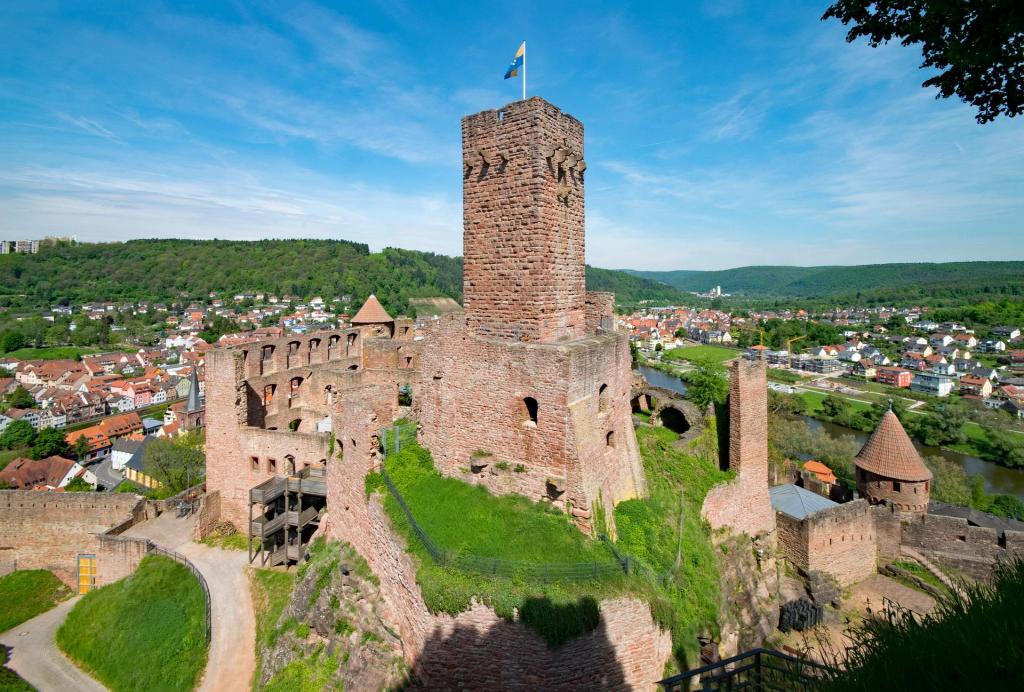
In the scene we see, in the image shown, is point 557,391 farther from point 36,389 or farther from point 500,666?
point 36,389

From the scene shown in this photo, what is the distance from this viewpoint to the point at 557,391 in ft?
33.3

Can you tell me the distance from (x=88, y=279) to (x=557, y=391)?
23164cm

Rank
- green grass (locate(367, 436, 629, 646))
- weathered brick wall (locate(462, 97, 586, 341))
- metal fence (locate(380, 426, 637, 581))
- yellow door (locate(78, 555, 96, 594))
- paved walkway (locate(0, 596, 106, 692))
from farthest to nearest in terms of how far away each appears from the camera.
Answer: yellow door (locate(78, 555, 96, 594))
paved walkway (locate(0, 596, 106, 692))
weathered brick wall (locate(462, 97, 586, 341))
metal fence (locate(380, 426, 637, 581))
green grass (locate(367, 436, 629, 646))

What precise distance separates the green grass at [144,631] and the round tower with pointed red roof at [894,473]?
2587cm

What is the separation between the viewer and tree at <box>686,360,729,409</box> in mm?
20969

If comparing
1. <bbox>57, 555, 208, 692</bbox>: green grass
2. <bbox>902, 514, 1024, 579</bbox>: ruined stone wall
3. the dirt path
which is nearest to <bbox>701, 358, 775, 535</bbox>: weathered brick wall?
<bbox>902, 514, 1024, 579</bbox>: ruined stone wall

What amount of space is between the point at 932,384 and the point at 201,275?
699 feet

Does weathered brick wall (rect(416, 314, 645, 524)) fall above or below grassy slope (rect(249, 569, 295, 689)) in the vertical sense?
above

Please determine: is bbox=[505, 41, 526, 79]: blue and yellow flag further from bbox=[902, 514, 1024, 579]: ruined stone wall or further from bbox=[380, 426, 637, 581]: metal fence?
bbox=[902, 514, 1024, 579]: ruined stone wall

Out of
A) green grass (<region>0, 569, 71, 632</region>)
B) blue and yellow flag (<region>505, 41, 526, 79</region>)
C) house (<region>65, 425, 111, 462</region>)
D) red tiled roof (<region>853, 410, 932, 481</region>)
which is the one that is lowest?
house (<region>65, 425, 111, 462</region>)

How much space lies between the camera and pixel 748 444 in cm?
1633

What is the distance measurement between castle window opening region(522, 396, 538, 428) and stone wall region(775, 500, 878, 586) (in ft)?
39.1

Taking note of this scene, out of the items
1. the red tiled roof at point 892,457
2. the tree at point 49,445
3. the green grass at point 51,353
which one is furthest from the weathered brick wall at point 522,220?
the green grass at point 51,353

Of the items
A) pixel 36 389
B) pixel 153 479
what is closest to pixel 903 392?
pixel 153 479
